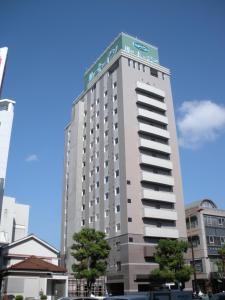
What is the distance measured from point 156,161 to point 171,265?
71.2 feet

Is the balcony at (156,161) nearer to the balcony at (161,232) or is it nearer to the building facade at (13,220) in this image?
the balcony at (161,232)

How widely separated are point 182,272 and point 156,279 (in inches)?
154

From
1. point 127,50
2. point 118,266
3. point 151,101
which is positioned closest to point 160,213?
point 118,266

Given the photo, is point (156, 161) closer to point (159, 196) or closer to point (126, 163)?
point (159, 196)

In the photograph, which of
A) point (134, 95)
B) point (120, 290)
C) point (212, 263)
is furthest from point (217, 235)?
point (134, 95)

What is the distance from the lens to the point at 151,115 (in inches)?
2569

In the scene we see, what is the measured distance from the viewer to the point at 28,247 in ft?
157

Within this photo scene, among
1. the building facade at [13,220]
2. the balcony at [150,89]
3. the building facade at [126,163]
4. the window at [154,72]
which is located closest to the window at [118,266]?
the building facade at [126,163]

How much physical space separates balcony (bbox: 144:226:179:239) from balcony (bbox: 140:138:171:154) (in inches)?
593

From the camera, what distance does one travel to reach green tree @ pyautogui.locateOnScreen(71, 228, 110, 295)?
142 ft

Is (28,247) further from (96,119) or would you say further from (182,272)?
(96,119)

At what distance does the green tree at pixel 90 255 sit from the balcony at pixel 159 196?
14.6 metres

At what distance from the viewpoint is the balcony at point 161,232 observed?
55.1m

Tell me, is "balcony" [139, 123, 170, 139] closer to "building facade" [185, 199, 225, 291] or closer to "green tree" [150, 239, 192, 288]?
"building facade" [185, 199, 225, 291]
